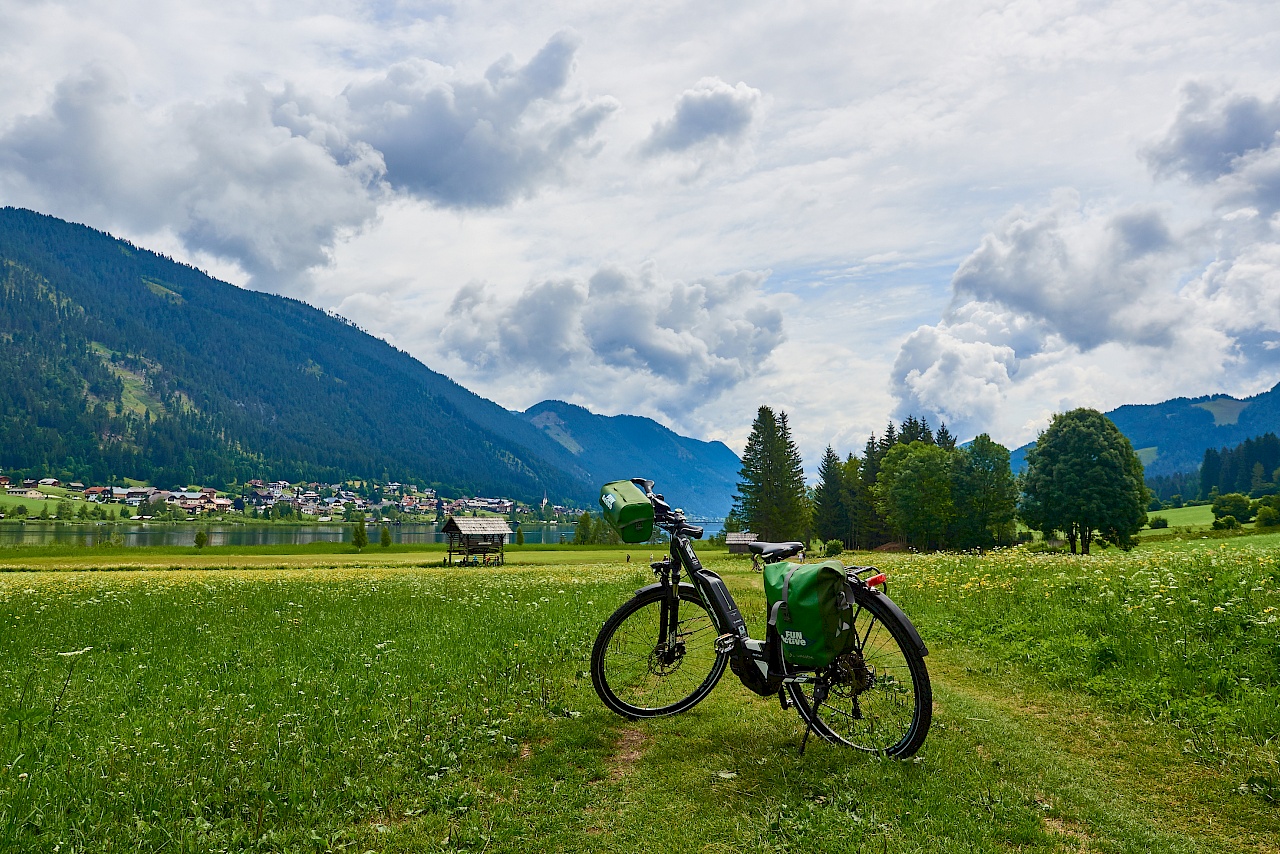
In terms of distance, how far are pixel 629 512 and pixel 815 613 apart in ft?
6.92

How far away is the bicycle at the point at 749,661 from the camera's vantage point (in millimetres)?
5902

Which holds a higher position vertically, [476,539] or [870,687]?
[870,687]

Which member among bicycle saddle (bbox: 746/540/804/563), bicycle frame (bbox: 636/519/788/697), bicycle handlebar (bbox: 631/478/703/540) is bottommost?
bicycle frame (bbox: 636/519/788/697)

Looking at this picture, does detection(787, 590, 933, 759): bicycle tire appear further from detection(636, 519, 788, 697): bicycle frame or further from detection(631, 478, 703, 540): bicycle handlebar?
detection(631, 478, 703, 540): bicycle handlebar

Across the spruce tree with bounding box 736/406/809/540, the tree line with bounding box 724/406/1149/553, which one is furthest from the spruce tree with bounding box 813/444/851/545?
the spruce tree with bounding box 736/406/809/540

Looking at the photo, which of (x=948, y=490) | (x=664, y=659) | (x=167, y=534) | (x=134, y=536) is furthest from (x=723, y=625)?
(x=167, y=534)

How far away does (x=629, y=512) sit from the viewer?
22.6 ft

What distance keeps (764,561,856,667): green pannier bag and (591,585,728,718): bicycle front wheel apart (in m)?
1.40

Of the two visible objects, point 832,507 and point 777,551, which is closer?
point 777,551

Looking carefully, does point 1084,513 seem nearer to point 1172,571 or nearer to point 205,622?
point 1172,571

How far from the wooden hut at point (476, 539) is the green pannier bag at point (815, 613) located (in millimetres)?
51647

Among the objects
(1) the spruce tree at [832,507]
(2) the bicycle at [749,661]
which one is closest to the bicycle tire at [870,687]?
(2) the bicycle at [749,661]

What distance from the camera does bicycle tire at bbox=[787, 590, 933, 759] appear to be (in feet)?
18.8

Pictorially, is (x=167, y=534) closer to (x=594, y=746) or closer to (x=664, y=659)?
(x=664, y=659)
